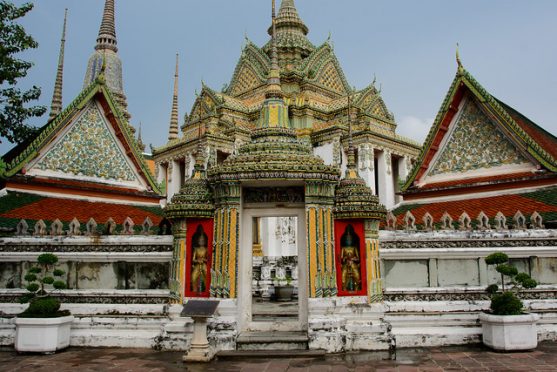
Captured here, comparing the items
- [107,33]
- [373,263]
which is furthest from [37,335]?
[107,33]

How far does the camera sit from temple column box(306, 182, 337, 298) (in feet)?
26.4

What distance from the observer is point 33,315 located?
314 inches

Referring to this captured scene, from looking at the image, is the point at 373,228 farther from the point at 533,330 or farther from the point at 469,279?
the point at 533,330

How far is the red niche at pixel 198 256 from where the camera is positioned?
8.37m

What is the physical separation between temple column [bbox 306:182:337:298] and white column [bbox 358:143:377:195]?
13071 mm

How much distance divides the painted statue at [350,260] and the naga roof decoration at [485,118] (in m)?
5.47

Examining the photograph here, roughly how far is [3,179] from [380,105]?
56.1 feet

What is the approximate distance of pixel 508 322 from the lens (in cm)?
759

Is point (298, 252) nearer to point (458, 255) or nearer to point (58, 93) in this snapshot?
point (458, 255)

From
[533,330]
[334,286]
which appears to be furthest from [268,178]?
[533,330]

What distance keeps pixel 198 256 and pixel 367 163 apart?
549 inches

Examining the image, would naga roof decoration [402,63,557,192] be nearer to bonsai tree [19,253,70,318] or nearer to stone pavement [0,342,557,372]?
stone pavement [0,342,557,372]

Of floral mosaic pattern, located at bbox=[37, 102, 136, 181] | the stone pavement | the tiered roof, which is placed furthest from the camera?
floral mosaic pattern, located at bbox=[37, 102, 136, 181]

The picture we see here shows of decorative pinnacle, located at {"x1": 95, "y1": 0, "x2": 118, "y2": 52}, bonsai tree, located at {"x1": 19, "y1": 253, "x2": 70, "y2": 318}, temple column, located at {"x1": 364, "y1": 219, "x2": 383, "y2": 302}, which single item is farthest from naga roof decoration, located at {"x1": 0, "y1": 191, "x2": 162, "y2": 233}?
decorative pinnacle, located at {"x1": 95, "y1": 0, "x2": 118, "y2": 52}
